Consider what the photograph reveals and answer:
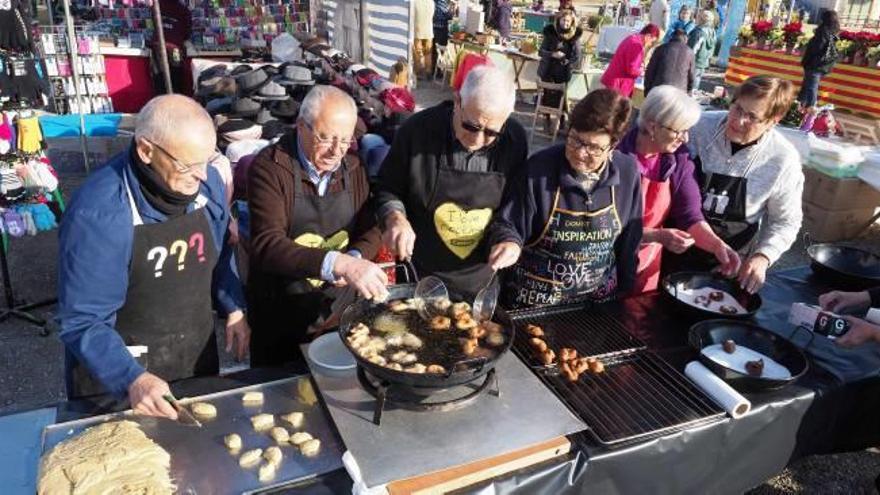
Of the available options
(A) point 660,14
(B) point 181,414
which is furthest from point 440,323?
(A) point 660,14

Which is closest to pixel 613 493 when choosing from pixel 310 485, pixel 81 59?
pixel 310 485

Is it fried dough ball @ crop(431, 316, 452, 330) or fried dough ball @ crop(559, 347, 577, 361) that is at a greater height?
fried dough ball @ crop(431, 316, 452, 330)

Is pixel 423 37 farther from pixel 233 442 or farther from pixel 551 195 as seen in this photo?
pixel 233 442

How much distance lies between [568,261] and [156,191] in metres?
1.49

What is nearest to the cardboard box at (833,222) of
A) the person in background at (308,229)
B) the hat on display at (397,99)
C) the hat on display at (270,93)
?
Result: the hat on display at (397,99)

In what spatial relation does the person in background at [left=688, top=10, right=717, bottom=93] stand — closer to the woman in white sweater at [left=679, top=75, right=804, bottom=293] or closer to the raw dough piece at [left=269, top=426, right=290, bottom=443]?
the woman in white sweater at [left=679, top=75, right=804, bottom=293]

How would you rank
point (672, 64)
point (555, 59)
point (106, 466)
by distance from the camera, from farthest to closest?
point (555, 59), point (672, 64), point (106, 466)

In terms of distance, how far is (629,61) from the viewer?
26.2 ft

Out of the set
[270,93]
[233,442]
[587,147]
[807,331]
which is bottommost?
[807,331]

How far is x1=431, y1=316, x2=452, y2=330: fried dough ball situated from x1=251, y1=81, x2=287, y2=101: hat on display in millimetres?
4078

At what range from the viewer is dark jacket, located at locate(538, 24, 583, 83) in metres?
9.02

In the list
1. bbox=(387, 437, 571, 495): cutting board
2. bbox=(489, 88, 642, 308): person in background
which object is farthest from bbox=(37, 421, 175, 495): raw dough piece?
bbox=(489, 88, 642, 308): person in background

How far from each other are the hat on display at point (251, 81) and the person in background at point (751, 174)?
12.9 ft

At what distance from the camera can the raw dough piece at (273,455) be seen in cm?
154
